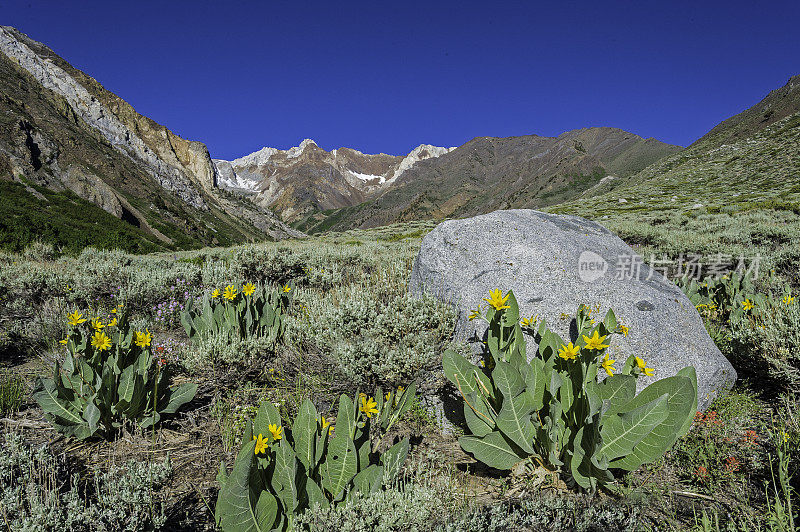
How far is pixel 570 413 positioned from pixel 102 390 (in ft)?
10.6

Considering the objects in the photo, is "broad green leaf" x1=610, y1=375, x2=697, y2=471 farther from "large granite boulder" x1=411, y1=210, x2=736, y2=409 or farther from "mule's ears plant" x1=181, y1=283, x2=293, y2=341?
"mule's ears plant" x1=181, y1=283, x2=293, y2=341

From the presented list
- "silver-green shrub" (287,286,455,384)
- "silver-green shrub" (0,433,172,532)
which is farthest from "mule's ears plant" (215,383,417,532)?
"silver-green shrub" (287,286,455,384)

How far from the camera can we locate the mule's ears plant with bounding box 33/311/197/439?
2.52 meters

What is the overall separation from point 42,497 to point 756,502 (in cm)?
393

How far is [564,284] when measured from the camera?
13.1 ft

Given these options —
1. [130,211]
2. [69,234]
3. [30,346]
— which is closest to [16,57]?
[130,211]

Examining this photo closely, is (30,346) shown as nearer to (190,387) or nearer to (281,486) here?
(190,387)

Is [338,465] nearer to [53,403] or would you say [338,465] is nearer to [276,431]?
[276,431]

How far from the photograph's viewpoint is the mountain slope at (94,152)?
42844 millimetres

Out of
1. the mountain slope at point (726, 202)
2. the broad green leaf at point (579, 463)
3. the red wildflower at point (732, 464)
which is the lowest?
the red wildflower at point (732, 464)

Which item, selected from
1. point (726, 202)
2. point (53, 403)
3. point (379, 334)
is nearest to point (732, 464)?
point (379, 334)

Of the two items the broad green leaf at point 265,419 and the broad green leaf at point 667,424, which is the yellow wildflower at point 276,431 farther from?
the broad green leaf at point 667,424

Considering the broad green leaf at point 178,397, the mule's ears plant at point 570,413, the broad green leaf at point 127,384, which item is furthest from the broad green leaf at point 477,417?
the broad green leaf at point 127,384

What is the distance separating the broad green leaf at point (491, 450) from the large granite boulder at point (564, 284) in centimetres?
145
